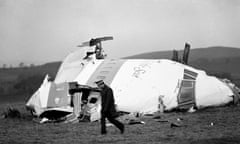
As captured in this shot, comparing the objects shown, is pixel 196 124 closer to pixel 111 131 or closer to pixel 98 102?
pixel 111 131

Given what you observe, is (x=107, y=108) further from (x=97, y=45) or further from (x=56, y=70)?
(x=56, y=70)

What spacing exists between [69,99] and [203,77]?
559 centimetres

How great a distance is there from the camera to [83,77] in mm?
22562

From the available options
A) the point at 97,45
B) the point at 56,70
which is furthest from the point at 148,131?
the point at 56,70

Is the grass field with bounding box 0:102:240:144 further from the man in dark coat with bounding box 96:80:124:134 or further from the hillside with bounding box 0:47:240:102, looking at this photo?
the hillside with bounding box 0:47:240:102

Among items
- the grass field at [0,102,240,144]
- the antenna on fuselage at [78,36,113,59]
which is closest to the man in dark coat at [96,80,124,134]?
the grass field at [0,102,240,144]

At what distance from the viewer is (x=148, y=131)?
51.4 ft

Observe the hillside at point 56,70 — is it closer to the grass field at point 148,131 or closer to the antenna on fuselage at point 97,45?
the antenna on fuselage at point 97,45

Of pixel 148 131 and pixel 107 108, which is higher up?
pixel 107 108

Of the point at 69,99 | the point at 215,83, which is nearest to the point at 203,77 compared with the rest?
the point at 215,83

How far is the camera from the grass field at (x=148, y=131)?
44.2 ft

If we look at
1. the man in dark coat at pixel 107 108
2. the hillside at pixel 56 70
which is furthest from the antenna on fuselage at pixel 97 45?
the man in dark coat at pixel 107 108

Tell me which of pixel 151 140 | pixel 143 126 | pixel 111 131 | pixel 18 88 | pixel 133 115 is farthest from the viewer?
pixel 18 88

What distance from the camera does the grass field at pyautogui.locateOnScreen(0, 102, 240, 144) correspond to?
13.5 meters
